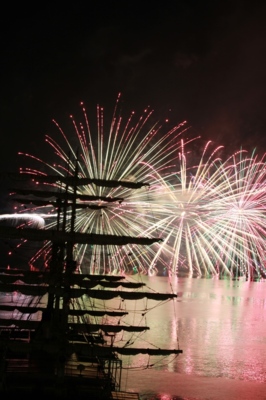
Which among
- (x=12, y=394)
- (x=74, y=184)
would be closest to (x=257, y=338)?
(x=74, y=184)

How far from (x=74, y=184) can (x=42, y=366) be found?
6.63m

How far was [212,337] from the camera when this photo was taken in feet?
107

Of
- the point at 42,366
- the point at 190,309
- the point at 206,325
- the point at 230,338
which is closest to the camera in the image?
the point at 42,366

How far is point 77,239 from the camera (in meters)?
19.3

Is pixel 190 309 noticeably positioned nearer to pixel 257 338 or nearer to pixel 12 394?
pixel 257 338

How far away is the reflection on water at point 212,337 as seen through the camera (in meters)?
24.1

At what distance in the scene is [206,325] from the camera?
37469 millimetres

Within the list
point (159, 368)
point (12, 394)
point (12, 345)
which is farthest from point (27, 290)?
point (159, 368)

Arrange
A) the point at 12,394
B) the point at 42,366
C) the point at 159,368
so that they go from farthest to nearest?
1. the point at 159,368
2. the point at 42,366
3. the point at 12,394

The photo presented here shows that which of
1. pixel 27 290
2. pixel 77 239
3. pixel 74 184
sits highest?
pixel 74 184

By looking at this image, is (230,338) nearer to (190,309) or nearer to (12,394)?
(190,309)

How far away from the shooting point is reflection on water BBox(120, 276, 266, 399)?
2408cm

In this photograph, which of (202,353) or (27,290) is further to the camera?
(202,353)

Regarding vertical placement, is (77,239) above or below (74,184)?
below
